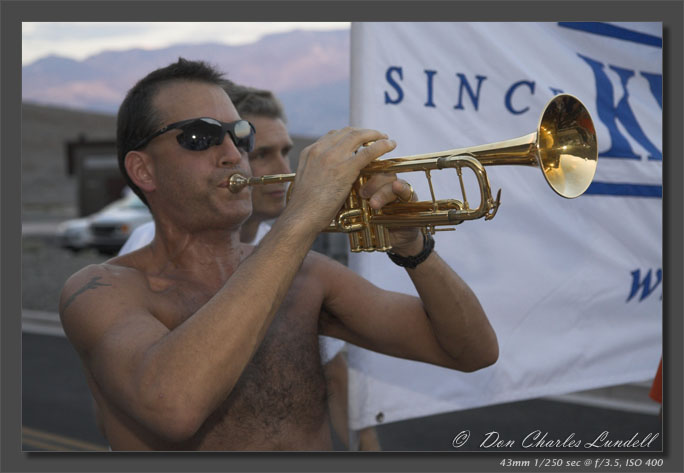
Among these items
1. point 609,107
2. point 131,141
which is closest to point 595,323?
point 609,107

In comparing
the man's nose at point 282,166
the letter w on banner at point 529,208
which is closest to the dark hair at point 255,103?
the man's nose at point 282,166

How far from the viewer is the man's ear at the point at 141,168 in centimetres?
249

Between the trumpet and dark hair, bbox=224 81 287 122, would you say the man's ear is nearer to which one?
the trumpet

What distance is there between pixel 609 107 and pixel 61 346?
283 inches

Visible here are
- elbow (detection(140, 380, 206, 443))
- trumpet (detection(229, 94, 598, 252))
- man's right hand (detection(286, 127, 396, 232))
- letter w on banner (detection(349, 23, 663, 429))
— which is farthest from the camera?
letter w on banner (detection(349, 23, 663, 429))

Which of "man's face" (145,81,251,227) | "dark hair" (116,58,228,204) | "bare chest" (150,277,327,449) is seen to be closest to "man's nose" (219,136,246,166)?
"man's face" (145,81,251,227)

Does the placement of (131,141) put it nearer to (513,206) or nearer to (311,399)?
(311,399)

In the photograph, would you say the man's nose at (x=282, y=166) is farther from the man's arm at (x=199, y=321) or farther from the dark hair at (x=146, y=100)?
the man's arm at (x=199, y=321)

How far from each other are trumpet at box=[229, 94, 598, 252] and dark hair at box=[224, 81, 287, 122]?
5.32ft

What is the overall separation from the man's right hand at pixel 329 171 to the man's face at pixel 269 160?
160 centimetres

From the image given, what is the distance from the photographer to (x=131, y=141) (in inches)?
98.7

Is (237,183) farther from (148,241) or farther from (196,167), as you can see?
(148,241)

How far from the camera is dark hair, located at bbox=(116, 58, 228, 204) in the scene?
2451 mm

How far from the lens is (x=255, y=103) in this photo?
157 inches
